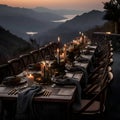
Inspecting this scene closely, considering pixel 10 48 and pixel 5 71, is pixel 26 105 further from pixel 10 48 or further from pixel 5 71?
pixel 10 48

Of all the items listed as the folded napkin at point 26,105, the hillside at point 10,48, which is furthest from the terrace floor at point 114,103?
the hillside at point 10,48

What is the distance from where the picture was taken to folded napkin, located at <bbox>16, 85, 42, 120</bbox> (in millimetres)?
4395

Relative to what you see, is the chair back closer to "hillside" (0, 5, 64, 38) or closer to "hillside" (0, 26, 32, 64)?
"hillside" (0, 26, 32, 64)

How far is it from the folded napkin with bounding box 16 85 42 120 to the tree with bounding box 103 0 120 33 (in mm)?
18019

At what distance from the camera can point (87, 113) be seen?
4.98 metres

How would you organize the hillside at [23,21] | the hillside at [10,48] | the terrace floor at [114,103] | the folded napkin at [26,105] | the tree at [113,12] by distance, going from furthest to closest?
1. the hillside at [23,21]
2. the tree at [113,12]
3. the hillside at [10,48]
4. the terrace floor at [114,103]
5. the folded napkin at [26,105]

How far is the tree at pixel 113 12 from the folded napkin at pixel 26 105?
18019mm

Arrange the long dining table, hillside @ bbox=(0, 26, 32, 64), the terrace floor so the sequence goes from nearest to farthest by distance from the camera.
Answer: the long dining table, the terrace floor, hillside @ bbox=(0, 26, 32, 64)

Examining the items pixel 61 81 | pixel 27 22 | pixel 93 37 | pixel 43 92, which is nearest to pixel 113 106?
pixel 61 81

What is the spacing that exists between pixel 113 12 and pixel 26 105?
19.1 meters

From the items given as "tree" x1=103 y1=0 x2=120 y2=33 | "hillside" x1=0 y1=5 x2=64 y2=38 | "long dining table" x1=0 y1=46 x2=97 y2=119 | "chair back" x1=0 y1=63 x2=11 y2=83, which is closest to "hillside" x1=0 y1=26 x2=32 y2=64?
"chair back" x1=0 y1=63 x2=11 y2=83

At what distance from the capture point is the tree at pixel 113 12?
22.5 m

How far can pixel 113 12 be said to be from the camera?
74.7 ft

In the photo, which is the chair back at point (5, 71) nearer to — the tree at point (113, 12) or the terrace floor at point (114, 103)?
the terrace floor at point (114, 103)
